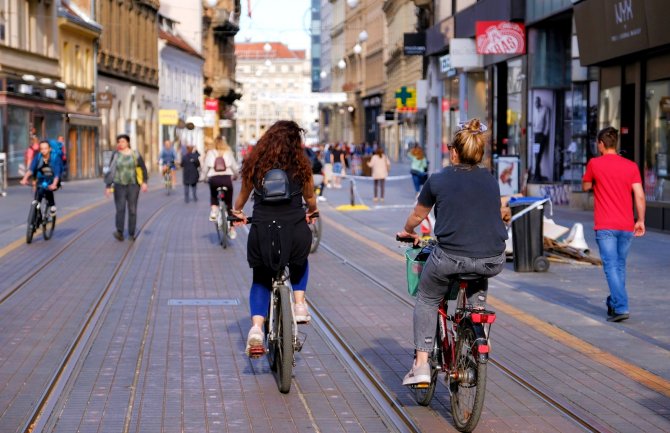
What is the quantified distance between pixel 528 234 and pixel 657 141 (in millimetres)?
9093

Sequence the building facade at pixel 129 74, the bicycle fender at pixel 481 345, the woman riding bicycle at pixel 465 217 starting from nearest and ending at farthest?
1. the bicycle fender at pixel 481 345
2. the woman riding bicycle at pixel 465 217
3. the building facade at pixel 129 74

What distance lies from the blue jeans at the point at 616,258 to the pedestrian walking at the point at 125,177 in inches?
416

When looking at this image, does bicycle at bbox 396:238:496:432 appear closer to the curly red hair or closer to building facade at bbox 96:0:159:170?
the curly red hair

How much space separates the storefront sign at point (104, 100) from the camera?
56156mm

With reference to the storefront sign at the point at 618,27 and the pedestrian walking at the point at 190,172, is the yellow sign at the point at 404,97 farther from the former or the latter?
the storefront sign at the point at 618,27

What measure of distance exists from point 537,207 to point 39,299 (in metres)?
6.07

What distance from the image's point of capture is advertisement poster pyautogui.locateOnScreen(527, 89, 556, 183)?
33.5 metres

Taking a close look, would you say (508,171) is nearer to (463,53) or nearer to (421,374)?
(463,53)

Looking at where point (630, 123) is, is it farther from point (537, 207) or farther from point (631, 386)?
point (631, 386)

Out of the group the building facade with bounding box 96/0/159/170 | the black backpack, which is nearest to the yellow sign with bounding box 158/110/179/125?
the building facade with bounding box 96/0/159/170

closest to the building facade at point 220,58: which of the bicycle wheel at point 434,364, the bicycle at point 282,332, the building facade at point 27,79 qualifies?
the building facade at point 27,79

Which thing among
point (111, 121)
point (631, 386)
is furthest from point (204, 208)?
point (111, 121)

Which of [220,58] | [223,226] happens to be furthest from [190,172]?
[220,58]

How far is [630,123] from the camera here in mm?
26047
